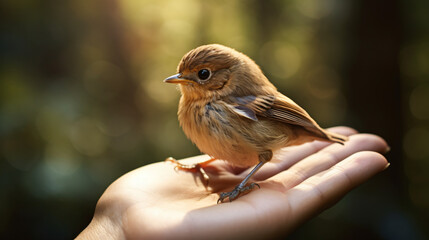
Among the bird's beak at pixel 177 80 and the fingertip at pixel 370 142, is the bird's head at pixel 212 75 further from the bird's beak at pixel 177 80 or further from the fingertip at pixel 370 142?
the fingertip at pixel 370 142

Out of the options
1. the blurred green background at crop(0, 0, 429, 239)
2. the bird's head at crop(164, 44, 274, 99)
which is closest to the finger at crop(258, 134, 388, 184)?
the bird's head at crop(164, 44, 274, 99)

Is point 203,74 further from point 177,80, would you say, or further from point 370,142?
point 370,142

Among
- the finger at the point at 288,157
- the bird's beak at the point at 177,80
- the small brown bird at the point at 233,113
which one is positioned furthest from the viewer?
the finger at the point at 288,157

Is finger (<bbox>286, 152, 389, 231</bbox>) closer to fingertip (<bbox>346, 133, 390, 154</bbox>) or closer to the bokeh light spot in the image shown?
fingertip (<bbox>346, 133, 390, 154</bbox>)

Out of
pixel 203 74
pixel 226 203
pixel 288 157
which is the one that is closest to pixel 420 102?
pixel 288 157

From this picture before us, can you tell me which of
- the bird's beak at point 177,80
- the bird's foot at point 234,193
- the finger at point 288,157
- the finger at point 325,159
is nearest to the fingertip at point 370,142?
the finger at point 325,159

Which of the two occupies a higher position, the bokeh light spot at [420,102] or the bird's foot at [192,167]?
the bird's foot at [192,167]

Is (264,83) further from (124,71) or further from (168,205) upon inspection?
(124,71)
